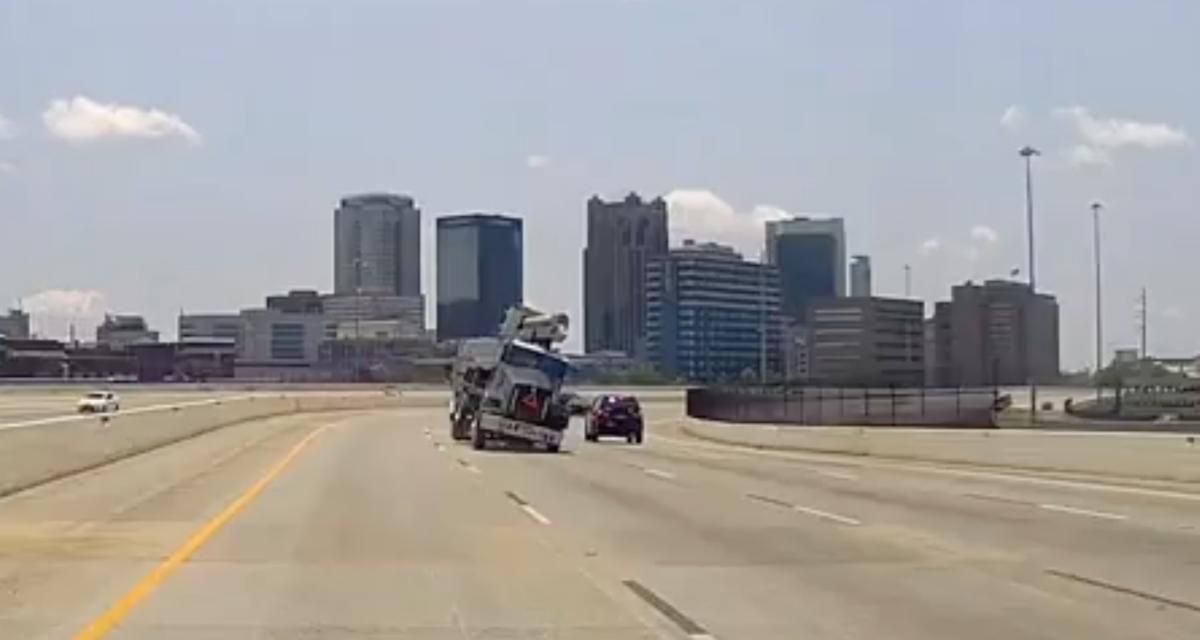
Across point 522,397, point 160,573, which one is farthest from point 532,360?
point 160,573

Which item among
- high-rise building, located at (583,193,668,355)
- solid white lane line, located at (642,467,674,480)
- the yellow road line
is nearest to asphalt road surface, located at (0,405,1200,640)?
the yellow road line

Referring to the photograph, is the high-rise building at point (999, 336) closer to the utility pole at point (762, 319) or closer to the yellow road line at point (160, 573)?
the utility pole at point (762, 319)

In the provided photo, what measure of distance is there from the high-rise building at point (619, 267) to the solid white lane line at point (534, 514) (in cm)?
11119

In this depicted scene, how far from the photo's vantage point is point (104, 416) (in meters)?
40.0

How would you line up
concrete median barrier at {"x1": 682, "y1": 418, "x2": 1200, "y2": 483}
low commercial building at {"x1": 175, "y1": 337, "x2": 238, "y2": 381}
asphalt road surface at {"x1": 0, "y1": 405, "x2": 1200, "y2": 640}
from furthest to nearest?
low commercial building at {"x1": 175, "y1": 337, "x2": 238, "y2": 381}
concrete median barrier at {"x1": 682, "y1": 418, "x2": 1200, "y2": 483}
asphalt road surface at {"x1": 0, "y1": 405, "x2": 1200, "y2": 640}

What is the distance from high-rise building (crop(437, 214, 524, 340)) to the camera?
132 m

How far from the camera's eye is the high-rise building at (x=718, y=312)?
410 feet

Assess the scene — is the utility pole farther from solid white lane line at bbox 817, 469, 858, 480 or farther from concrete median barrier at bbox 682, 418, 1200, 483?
solid white lane line at bbox 817, 469, 858, 480

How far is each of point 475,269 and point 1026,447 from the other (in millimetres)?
106384

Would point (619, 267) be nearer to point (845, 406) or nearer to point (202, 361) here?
point (202, 361)

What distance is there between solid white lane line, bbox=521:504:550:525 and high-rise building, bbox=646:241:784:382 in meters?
94.9

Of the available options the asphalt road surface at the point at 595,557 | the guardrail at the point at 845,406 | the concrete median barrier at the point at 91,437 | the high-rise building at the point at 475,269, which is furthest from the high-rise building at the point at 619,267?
the asphalt road surface at the point at 595,557

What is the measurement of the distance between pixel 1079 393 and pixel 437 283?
67.7 metres

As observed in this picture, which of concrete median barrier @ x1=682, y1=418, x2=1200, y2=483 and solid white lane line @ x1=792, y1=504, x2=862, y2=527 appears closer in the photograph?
solid white lane line @ x1=792, y1=504, x2=862, y2=527
